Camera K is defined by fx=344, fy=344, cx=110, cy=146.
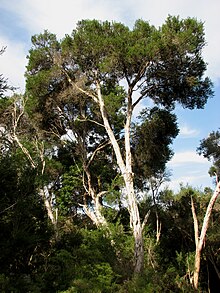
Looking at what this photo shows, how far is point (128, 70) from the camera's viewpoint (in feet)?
41.9

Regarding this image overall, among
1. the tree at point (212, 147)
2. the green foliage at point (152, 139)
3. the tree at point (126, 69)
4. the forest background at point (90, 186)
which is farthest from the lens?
the tree at point (212, 147)

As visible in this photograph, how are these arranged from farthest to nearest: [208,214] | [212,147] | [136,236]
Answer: [212,147], [136,236], [208,214]

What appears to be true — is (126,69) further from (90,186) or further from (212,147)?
(212,147)

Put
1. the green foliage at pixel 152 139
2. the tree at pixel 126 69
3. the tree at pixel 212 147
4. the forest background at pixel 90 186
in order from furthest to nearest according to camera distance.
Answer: the tree at pixel 212 147 → the green foliage at pixel 152 139 → the tree at pixel 126 69 → the forest background at pixel 90 186

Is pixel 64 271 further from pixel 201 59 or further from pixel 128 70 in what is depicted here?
pixel 201 59

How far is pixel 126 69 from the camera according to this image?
12.7 meters

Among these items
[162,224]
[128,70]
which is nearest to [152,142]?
[128,70]

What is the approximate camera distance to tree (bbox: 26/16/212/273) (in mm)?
12180

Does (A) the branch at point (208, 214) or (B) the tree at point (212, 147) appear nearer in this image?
(A) the branch at point (208, 214)

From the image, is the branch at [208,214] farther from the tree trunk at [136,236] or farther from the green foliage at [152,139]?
the green foliage at [152,139]

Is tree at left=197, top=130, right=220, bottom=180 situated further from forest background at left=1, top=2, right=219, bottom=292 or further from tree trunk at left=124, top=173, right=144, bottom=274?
tree trunk at left=124, top=173, right=144, bottom=274

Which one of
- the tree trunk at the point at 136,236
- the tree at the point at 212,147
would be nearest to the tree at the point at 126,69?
the tree trunk at the point at 136,236

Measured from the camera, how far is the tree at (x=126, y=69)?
1218cm

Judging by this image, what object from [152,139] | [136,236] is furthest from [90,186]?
[136,236]
